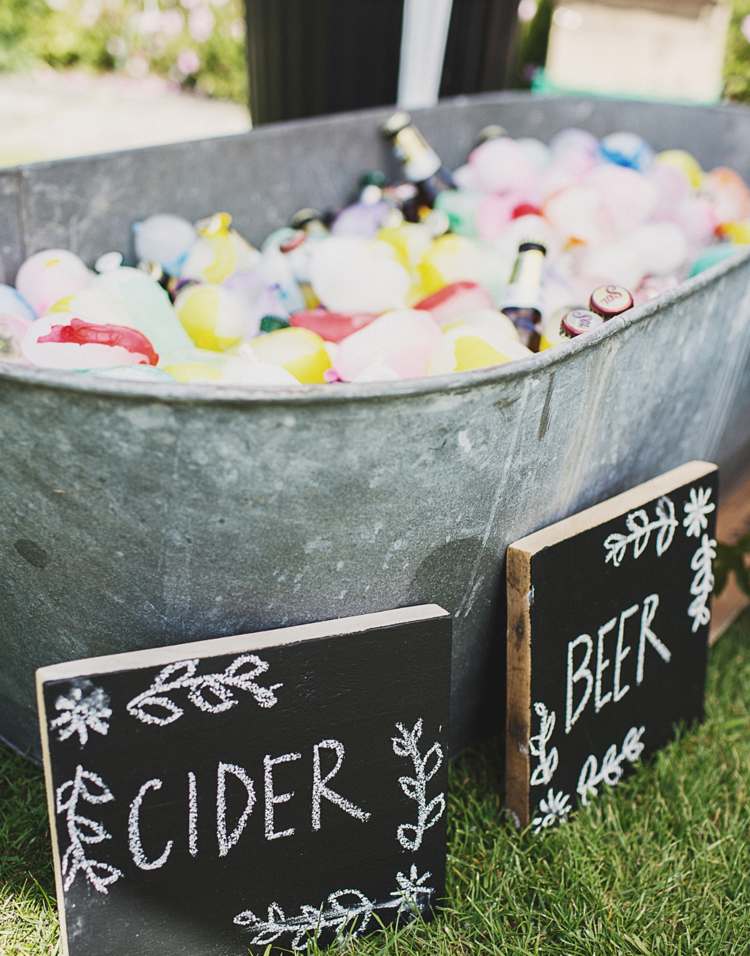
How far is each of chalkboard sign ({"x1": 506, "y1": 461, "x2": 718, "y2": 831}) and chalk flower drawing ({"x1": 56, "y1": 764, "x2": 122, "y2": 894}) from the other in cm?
55

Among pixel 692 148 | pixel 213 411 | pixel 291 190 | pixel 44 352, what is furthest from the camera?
pixel 692 148

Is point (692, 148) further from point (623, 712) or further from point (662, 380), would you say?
point (623, 712)

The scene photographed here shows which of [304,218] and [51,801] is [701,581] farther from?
[304,218]

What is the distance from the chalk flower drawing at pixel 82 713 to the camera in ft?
3.33

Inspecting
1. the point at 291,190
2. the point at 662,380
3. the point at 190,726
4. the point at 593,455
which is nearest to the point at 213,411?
the point at 190,726

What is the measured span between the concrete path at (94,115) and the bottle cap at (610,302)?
13.6ft

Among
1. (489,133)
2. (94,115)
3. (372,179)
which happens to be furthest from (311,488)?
(94,115)

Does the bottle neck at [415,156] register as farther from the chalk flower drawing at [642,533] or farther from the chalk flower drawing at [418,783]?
the chalk flower drawing at [418,783]

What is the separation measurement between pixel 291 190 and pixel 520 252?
653 mm

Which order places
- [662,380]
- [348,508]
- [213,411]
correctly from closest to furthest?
[213,411] < [348,508] < [662,380]

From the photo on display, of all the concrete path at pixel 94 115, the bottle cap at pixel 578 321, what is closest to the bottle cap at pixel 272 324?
the bottle cap at pixel 578 321

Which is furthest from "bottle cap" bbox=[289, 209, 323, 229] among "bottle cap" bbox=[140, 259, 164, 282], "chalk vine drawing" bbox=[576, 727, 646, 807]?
"chalk vine drawing" bbox=[576, 727, 646, 807]

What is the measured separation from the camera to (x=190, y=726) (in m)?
1.07

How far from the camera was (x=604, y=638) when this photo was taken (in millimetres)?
1389
